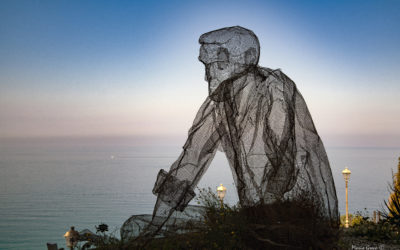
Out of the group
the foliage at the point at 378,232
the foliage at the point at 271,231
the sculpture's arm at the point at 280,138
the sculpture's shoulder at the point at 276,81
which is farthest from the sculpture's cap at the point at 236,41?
the foliage at the point at 378,232

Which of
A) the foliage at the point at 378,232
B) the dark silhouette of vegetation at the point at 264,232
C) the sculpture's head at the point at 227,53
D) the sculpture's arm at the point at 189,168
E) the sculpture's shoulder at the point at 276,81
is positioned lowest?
the foliage at the point at 378,232

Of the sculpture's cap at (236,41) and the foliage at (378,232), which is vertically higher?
the sculpture's cap at (236,41)

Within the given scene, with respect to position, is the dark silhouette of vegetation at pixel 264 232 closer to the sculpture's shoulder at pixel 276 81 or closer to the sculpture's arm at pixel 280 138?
the sculpture's arm at pixel 280 138

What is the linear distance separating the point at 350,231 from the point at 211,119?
16.3 ft

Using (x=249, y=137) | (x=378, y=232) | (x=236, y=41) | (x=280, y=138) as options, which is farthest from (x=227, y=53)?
(x=378, y=232)

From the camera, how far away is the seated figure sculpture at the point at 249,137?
409 cm

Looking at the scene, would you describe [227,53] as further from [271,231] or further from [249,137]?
[271,231]

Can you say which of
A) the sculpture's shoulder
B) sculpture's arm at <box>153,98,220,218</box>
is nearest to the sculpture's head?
the sculpture's shoulder

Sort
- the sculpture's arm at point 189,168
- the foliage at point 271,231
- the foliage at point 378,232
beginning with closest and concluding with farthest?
the foliage at point 271,231, the sculpture's arm at point 189,168, the foliage at point 378,232

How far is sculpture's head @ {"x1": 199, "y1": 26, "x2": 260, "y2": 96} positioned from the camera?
4.32 m

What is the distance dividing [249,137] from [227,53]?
3.43ft

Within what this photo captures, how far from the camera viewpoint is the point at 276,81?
4324 mm

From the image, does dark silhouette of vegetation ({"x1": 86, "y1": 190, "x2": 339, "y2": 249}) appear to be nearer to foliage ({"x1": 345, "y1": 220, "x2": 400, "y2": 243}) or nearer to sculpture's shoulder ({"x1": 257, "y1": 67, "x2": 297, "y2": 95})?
sculpture's shoulder ({"x1": 257, "y1": 67, "x2": 297, "y2": 95})

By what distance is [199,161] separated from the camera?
4.36 meters
